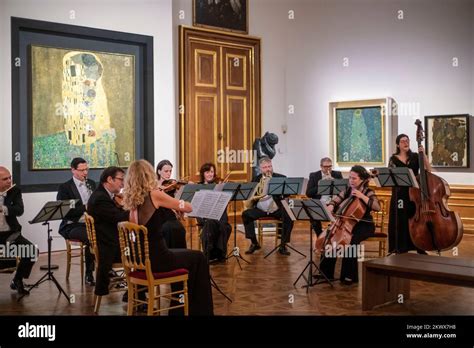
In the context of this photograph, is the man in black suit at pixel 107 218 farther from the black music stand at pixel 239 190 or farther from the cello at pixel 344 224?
the cello at pixel 344 224

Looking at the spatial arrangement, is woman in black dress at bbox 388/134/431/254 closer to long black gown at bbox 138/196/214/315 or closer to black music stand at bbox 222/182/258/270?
black music stand at bbox 222/182/258/270

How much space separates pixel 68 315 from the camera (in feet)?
17.5

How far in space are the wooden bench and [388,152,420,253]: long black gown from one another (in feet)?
5.34

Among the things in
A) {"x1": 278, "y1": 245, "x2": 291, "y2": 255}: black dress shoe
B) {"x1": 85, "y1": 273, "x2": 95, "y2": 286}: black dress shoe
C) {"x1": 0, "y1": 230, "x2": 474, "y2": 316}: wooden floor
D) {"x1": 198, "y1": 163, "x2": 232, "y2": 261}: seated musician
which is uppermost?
{"x1": 198, "y1": 163, "x2": 232, "y2": 261}: seated musician

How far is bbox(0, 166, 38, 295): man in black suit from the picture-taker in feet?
19.8

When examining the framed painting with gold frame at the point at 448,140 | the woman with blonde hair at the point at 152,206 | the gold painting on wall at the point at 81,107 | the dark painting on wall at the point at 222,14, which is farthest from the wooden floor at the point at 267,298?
the dark painting on wall at the point at 222,14

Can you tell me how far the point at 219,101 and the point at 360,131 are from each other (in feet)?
8.51

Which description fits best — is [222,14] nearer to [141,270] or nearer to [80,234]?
[80,234]

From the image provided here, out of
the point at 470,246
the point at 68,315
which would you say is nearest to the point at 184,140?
the point at 470,246

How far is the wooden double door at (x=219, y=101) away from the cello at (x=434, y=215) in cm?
473

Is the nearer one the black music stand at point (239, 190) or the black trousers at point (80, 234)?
the black trousers at point (80, 234)

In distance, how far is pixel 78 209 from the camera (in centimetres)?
672

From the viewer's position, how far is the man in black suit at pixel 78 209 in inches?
259
